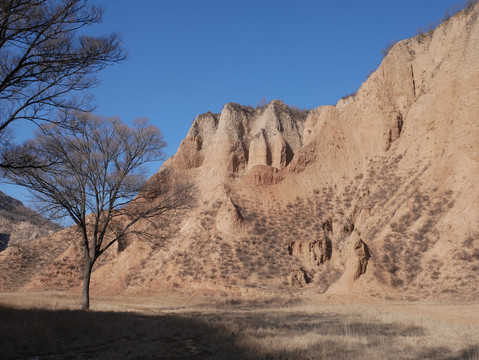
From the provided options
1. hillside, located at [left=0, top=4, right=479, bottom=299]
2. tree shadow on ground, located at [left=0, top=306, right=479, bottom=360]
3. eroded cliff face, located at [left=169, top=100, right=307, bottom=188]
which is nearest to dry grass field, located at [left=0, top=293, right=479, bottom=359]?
tree shadow on ground, located at [left=0, top=306, right=479, bottom=360]

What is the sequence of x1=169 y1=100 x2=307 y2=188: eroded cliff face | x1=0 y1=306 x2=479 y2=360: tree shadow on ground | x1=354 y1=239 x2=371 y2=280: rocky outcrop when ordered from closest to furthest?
1. x1=0 y1=306 x2=479 y2=360: tree shadow on ground
2. x1=354 y1=239 x2=371 y2=280: rocky outcrop
3. x1=169 y1=100 x2=307 y2=188: eroded cliff face

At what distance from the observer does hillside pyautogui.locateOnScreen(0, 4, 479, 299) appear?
24.9m

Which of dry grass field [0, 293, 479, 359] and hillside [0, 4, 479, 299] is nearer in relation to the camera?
dry grass field [0, 293, 479, 359]

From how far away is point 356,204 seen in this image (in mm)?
34594

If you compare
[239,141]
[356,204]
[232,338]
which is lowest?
[232,338]

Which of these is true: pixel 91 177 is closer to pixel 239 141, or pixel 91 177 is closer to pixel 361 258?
pixel 361 258

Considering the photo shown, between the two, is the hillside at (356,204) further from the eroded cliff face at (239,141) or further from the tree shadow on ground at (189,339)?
the tree shadow on ground at (189,339)

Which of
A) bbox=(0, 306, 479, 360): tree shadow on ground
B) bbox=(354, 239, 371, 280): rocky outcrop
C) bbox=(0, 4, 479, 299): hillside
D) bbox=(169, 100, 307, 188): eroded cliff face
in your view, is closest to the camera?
bbox=(0, 306, 479, 360): tree shadow on ground

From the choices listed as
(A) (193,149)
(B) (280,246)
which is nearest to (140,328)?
(B) (280,246)

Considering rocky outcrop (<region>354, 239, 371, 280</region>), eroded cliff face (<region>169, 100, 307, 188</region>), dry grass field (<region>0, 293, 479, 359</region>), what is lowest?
dry grass field (<region>0, 293, 479, 359</region>)

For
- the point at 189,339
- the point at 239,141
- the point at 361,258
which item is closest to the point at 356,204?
the point at 361,258

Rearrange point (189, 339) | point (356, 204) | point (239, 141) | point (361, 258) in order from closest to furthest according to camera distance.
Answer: point (189, 339)
point (361, 258)
point (356, 204)
point (239, 141)

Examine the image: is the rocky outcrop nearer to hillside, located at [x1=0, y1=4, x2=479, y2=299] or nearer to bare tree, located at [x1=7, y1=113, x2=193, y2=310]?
hillside, located at [x1=0, y1=4, x2=479, y2=299]

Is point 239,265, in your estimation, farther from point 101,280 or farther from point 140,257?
point 101,280
